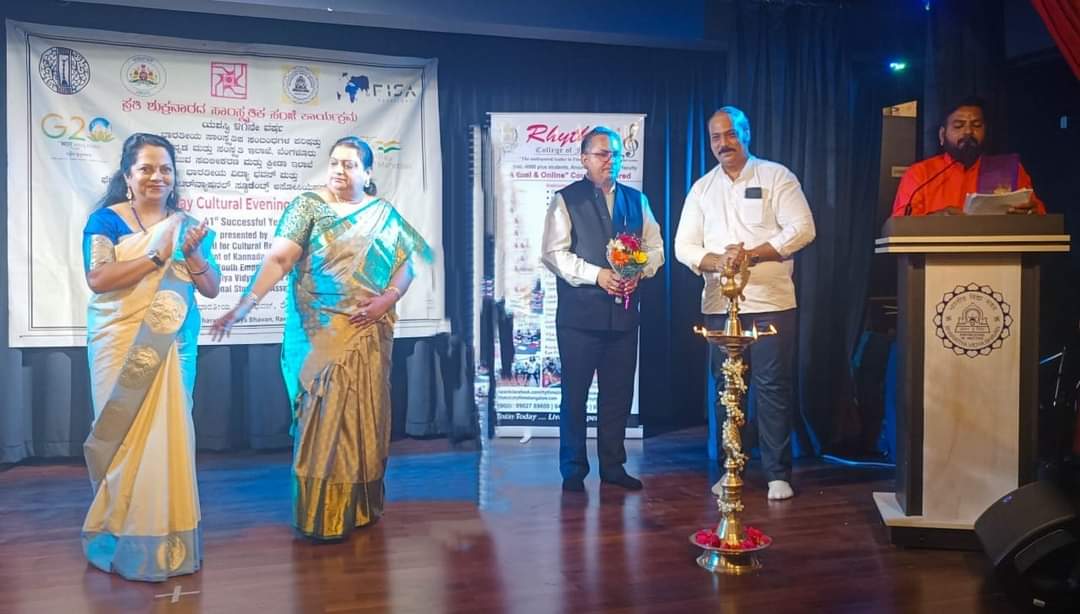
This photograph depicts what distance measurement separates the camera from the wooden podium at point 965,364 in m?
2.92

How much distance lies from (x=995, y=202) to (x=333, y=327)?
2.22 metres

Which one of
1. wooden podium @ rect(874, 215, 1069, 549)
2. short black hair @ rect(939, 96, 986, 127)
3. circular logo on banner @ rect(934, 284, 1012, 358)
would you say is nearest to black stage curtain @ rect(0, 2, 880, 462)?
short black hair @ rect(939, 96, 986, 127)

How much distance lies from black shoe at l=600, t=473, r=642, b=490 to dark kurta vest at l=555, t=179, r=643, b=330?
0.65m

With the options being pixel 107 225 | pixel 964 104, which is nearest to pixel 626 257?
pixel 964 104

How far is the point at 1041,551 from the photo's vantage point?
8.00ft

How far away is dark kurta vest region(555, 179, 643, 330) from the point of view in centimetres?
380

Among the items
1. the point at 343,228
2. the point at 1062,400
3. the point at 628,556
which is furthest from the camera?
the point at 1062,400

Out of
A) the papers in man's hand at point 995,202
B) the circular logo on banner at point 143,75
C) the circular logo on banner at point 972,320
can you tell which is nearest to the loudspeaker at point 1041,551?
the circular logo on banner at point 972,320

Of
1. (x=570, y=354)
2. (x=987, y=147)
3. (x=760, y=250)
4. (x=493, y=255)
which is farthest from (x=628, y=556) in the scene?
(x=493, y=255)

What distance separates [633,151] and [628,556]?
273 cm

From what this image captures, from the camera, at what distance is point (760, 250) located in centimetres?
372

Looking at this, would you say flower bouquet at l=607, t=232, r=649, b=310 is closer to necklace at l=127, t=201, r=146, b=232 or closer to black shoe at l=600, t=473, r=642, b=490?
black shoe at l=600, t=473, r=642, b=490

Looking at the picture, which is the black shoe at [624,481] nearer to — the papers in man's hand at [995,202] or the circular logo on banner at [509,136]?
the papers in man's hand at [995,202]

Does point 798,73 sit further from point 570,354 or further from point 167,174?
point 167,174
